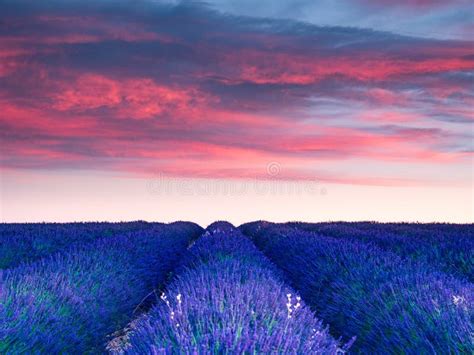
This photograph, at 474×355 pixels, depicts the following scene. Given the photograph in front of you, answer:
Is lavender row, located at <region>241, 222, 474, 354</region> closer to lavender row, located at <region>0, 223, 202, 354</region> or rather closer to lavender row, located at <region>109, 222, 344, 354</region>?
lavender row, located at <region>109, 222, 344, 354</region>

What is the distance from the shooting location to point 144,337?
2.83 metres

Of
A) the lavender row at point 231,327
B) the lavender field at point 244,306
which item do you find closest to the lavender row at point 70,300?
the lavender field at point 244,306

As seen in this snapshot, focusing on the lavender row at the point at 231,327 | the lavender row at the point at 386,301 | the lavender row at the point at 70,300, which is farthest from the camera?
the lavender row at the point at 70,300

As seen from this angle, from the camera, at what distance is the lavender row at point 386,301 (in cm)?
351

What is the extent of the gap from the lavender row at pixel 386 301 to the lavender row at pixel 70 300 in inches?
90.5

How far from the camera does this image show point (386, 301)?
445 cm

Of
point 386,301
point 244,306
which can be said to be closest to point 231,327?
point 244,306

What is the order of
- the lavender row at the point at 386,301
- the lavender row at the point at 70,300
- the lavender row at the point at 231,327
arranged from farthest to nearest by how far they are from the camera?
the lavender row at the point at 70,300 < the lavender row at the point at 386,301 < the lavender row at the point at 231,327

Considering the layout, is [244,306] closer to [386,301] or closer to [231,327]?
[231,327]

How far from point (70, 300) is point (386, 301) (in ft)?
8.86

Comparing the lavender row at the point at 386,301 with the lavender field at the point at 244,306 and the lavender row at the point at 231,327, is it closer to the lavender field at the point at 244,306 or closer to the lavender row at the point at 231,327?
the lavender field at the point at 244,306

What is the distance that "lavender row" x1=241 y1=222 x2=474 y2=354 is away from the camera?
11.5 feet

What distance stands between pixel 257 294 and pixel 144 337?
0.99 m

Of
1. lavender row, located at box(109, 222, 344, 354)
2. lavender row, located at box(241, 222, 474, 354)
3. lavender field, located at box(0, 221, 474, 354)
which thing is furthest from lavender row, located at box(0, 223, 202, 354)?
lavender row, located at box(241, 222, 474, 354)
